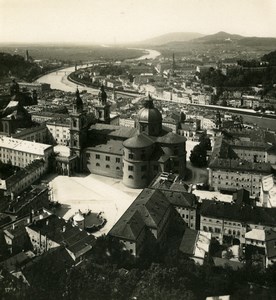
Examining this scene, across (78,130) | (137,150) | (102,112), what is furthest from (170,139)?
(102,112)

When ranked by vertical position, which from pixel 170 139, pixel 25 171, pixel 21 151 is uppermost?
pixel 170 139

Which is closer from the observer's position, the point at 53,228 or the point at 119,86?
the point at 53,228

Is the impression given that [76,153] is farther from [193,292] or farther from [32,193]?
[193,292]

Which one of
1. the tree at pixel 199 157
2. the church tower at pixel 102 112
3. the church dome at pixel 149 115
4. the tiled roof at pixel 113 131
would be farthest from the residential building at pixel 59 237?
the church tower at pixel 102 112

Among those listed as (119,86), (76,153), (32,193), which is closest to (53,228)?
(32,193)

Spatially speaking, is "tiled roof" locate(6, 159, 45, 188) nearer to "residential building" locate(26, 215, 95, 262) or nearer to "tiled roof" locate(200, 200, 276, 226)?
"residential building" locate(26, 215, 95, 262)

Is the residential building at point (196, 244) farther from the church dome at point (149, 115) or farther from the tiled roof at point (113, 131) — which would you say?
the tiled roof at point (113, 131)

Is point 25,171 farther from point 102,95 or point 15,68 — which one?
point 15,68
